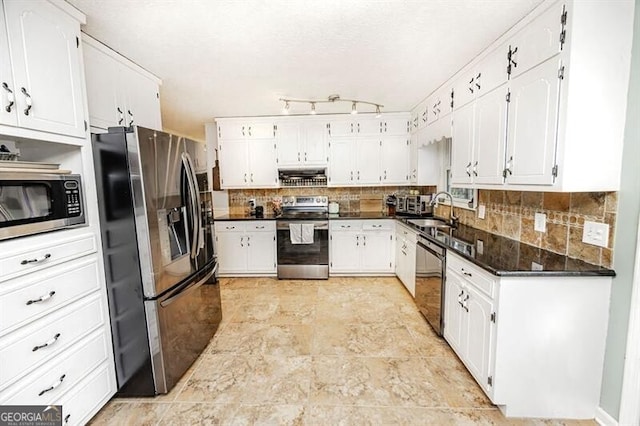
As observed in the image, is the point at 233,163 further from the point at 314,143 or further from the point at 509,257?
the point at 509,257

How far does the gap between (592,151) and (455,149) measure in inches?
48.2

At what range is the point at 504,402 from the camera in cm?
165

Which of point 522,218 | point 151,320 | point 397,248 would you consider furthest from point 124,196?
point 397,248

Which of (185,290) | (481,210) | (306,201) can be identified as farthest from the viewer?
(306,201)

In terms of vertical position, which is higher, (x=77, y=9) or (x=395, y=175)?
(x=77, y=9)

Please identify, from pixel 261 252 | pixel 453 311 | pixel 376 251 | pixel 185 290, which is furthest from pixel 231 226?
pixel 453 311

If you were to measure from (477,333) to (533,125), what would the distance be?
Answer: 4.53ft

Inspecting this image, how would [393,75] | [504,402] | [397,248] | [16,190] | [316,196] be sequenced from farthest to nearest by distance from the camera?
[316,196], [397,248], [393,75], [504,402], [16,190]

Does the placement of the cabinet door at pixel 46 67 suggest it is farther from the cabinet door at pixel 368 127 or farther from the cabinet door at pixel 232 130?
the cabinet door at pixel 368 127

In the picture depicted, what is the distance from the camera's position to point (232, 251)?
418cm

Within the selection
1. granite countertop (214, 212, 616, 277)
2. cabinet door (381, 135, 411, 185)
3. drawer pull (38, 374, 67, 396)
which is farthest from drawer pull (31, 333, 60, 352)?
cabinet door (381, 135, 411, 185)

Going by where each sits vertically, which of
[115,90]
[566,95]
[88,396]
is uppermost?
[115,90]

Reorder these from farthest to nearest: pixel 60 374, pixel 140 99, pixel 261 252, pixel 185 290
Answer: pixel 261 252, pixel 140 99, pixel 185 290, pixel 60 374

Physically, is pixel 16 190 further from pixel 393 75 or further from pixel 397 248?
pixel 397 248
